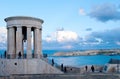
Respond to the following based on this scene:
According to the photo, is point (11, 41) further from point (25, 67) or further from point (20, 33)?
point (25, 67)

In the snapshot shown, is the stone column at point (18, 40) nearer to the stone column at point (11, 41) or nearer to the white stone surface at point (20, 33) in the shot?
the white stone surface at point (20, 33)

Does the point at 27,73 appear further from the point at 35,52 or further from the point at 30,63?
the point at 35,52

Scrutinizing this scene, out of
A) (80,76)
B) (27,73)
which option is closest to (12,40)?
(27,73)

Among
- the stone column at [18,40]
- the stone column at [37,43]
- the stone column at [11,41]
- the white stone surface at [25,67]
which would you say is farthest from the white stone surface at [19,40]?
the white stone surface at [25,67]

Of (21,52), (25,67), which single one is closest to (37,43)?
(21,52)

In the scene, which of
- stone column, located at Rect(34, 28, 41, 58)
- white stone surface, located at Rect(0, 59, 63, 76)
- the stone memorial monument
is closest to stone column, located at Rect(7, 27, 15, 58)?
the stone memorial monument

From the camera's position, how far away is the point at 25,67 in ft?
94.8

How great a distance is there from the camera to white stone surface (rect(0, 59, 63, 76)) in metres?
28.9

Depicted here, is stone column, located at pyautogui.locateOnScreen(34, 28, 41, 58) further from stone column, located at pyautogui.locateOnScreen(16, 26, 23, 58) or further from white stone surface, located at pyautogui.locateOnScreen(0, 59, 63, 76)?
white stone surface, located at pyautogui.locateOnScreen(0, 59, 63, 76)

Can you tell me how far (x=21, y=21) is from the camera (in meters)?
30.3

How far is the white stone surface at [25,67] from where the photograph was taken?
2891 centimetres

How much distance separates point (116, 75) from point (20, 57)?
10425 millimetres

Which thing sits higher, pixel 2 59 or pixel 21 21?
pixel 21 21

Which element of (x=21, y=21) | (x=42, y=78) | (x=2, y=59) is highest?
(x=21, y=21)
